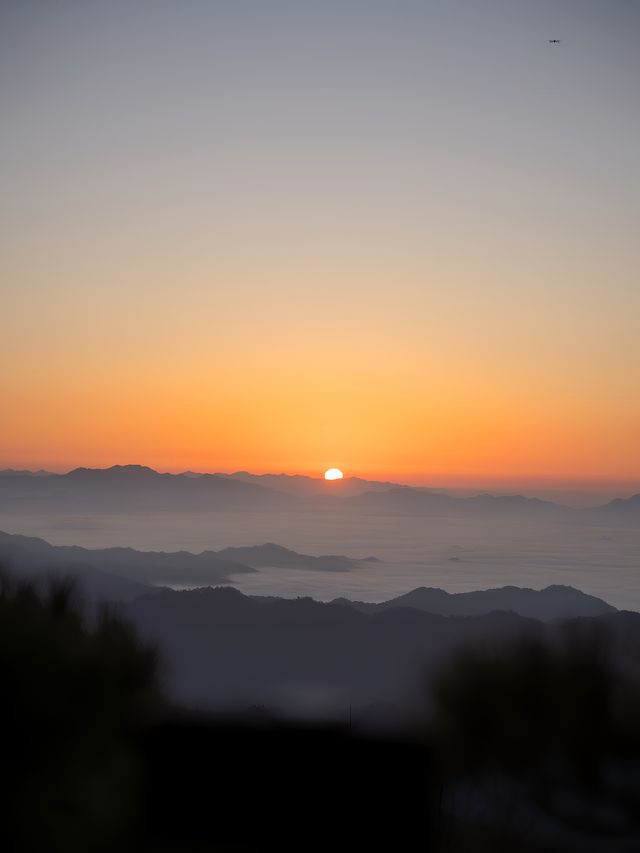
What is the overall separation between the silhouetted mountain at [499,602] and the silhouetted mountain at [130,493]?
179 feet

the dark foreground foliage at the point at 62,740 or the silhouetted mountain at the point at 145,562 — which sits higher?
the dark foreground foliage at the point at 62,740

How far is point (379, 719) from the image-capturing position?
338 inches

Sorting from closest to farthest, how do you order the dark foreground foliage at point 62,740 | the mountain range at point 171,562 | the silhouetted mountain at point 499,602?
the dark foreground foliage at point 62,740 < the silhouetted mountain at point 499,602 < the mountain range at point 171,562

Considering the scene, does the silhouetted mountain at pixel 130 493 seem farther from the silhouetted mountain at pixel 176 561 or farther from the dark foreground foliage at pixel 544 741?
the dark foreground foliage at pixel 544 741

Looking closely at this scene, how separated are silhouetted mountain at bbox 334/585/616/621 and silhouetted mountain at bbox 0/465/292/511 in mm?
54594

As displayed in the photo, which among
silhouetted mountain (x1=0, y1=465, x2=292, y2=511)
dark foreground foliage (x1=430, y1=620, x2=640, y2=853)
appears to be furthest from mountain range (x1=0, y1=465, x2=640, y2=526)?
dark foreground foliage (x1=430, y1=620, x2=640, y2=853)

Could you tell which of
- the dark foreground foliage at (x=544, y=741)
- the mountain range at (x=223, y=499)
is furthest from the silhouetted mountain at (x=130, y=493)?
the dark foreground foliage at (x=544, y=741)

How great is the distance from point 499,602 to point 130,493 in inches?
3057

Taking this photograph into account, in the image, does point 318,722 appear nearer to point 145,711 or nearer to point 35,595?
point 145,711

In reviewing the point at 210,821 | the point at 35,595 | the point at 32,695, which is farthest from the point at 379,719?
the point at 35,595

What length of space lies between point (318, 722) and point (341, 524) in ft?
464

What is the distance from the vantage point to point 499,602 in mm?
103562

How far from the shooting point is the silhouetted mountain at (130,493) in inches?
6102

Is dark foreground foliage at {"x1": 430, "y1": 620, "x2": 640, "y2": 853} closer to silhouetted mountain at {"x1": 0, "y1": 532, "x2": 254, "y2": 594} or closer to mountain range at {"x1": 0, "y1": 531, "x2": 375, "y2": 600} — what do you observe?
mountain range at {"x1": 0, "y1": 531, "x2": 375, "y2": 600}
